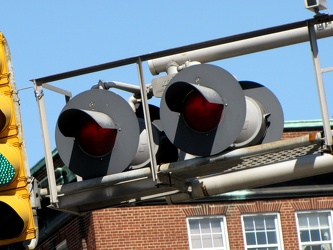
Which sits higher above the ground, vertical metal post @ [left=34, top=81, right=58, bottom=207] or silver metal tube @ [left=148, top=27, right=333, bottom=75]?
silver metal tube @ [left=148, top=27, right=333, bottom=75]

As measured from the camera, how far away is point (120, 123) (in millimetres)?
8453

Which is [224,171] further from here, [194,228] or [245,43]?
[194,228]

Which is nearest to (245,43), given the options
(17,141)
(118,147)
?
(118,147)

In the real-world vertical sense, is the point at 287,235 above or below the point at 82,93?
above

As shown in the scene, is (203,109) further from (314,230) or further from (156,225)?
A: (314,230)

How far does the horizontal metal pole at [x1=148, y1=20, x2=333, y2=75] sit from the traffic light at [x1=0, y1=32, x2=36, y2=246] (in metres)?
1.26

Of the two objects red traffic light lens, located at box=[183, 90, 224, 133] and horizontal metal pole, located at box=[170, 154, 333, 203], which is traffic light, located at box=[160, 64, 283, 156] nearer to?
red traffic light lens, located at box=[183, 90, 224, 133]

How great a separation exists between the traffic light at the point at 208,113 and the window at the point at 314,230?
24.9m

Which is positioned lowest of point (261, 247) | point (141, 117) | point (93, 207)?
point (93, 207)

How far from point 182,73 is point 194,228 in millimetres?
24217

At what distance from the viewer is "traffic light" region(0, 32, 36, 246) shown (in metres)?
8.18

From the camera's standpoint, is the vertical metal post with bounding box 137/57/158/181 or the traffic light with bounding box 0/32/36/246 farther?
the vertical metal post with bounding box 137/57/158/181

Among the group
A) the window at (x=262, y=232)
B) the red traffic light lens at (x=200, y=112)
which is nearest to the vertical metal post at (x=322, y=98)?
the red traffic light lens at (x=200, y=112)

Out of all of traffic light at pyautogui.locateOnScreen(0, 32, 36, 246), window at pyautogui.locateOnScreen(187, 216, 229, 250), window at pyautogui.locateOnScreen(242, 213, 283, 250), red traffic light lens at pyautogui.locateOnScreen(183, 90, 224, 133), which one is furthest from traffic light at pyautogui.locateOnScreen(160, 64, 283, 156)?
window at pyautogui.locateOnScreen(242, 213, 283, 250)
